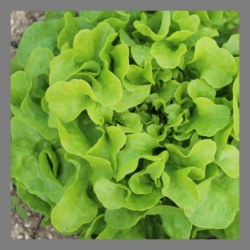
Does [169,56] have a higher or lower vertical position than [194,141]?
higher

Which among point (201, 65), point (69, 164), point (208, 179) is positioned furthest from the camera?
point (69, 164)

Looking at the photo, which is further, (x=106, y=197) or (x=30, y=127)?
(x=30, y=127)

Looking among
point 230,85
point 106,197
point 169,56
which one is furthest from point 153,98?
point 106,197

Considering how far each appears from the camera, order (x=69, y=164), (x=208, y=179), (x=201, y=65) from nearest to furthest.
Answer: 1. (x=208, y=179)
2. (x=201, y=65)
3. (x=69, y=164)

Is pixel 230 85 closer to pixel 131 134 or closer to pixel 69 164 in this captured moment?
pixel 131 134

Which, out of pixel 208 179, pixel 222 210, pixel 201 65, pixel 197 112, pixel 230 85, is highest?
pixel 201 65

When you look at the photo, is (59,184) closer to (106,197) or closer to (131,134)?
(106,197)
